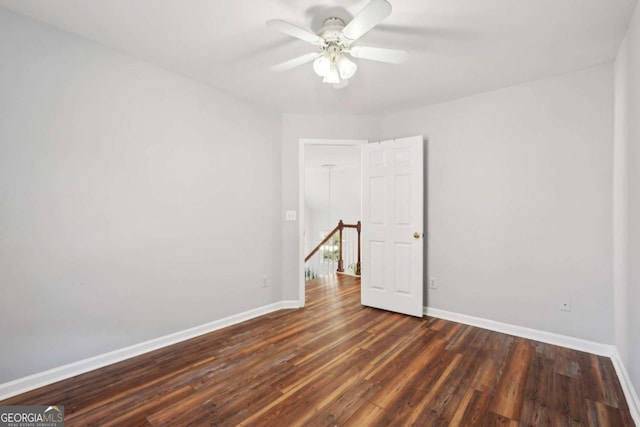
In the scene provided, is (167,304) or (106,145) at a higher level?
(106,145)

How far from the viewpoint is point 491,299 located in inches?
118

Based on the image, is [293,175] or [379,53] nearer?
[379,53]

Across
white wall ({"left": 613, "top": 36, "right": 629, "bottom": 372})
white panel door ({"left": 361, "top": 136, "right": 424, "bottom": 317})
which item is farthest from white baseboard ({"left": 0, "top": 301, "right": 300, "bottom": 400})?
white wall ({"left": 613, "top": 36, "right": 629, "bottom": 372})

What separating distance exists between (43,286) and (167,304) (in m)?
0.88

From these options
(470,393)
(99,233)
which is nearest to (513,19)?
(470,393)

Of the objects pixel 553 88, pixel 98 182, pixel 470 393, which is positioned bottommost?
pixel 470 393

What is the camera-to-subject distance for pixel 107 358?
2264mm

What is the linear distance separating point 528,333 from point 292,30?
3.24 meters

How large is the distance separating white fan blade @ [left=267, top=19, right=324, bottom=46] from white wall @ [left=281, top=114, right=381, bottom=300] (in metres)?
1.80

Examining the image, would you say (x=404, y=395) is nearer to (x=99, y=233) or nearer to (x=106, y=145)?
(x=99, y=233)

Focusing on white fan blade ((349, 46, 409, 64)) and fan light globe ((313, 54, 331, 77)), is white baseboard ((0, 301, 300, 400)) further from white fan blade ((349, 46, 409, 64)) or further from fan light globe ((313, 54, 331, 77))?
white fan blade ((349, 46, 409, 64))

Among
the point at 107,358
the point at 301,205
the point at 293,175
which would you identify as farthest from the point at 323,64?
the point at 107,358

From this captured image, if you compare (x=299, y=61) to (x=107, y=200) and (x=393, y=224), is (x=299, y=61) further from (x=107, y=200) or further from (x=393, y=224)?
(x=393, y=224)

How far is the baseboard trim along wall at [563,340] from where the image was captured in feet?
6.01
